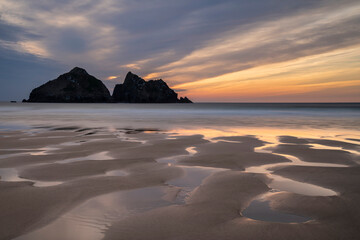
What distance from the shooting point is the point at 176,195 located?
3.33m

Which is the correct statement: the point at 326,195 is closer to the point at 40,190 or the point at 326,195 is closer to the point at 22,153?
the point at 40,190

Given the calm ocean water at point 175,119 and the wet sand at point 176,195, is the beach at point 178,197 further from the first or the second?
the calm ocean water at point 175,119

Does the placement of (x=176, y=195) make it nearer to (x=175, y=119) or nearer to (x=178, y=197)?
(x=178, y=197)

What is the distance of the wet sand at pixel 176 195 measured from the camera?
7.82 ft

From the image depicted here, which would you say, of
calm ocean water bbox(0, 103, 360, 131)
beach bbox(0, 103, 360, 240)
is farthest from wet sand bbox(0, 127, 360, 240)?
calm ocean water bbox(0, 103, 360, 131)

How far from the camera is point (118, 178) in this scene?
13.4 ft

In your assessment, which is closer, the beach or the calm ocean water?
the beach

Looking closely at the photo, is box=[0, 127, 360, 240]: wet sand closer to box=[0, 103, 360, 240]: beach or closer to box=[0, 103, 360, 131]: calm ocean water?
box=[0, 103, 360, 240]: beach

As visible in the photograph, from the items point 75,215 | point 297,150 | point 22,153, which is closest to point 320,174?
point 297,150

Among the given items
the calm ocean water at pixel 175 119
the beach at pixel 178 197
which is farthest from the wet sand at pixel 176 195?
the calm ocean water at pixel 175 119

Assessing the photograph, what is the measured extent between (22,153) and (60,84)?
219 metres

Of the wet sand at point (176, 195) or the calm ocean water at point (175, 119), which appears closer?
the wet sand at point (176, 195)

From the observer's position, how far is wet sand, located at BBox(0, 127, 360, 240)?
2385mm

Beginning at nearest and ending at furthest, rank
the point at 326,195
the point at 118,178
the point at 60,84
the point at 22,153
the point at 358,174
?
the point at 326,195 → the point at 118,178 → the point at 358,174 → the point at 22,153 → the point at 60,84
